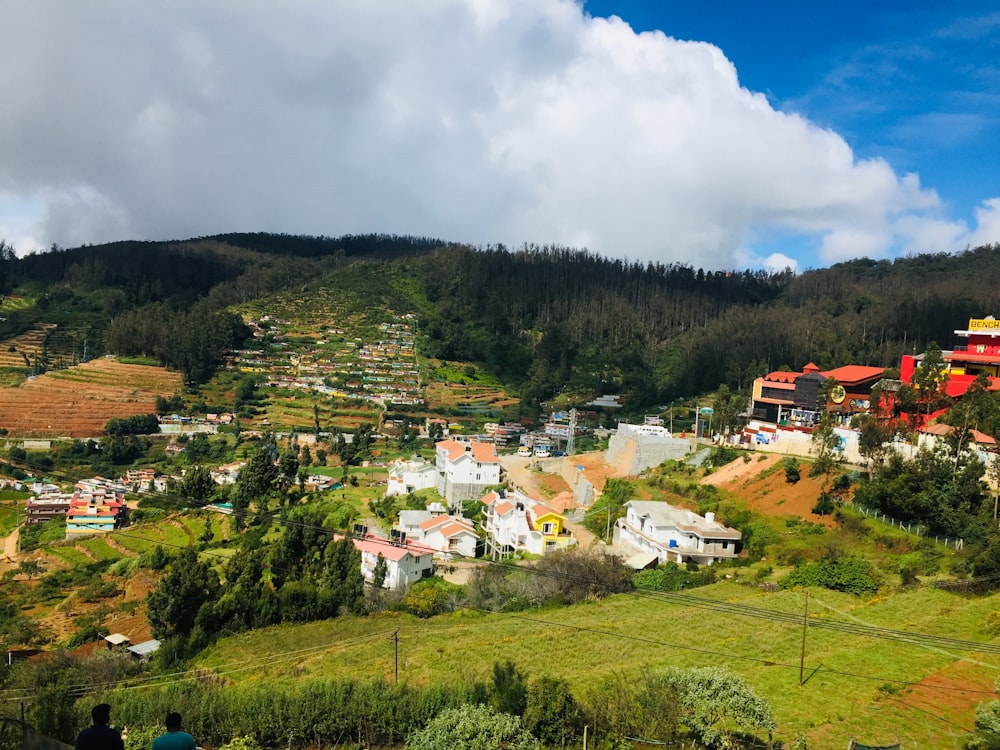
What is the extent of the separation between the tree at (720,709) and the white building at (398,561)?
493 inches

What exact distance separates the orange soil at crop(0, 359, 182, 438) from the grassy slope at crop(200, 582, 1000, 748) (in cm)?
3662

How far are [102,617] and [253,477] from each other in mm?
9531

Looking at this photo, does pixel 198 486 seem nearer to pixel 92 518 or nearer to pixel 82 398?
pixel 92 518

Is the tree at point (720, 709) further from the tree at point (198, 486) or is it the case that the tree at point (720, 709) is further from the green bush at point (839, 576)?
the tree at point (198, 486)

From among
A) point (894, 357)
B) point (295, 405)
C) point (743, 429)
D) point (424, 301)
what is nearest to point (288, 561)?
point (743, 429)

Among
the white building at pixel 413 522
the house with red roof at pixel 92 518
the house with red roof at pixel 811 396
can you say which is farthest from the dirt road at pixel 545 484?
the house with red roof at pixel 92 518

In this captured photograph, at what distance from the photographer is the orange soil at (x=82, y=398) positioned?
4578cm

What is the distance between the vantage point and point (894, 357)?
53.8 meters

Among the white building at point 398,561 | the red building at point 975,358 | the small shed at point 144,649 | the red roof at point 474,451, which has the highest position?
the red building at point 975,358

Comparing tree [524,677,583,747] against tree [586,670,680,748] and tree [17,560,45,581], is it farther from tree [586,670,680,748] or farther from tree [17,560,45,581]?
tree [17,560,45,581]

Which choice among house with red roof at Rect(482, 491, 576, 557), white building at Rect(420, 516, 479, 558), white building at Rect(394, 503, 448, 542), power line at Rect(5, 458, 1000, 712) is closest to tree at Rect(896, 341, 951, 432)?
power line at Rect(5, 458, 1000, 712)

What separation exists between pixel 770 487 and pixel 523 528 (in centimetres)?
882

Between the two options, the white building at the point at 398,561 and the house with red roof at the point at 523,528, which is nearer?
the white building at the point at 398,561

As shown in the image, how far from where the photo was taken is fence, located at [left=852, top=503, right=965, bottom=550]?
1808 cm
